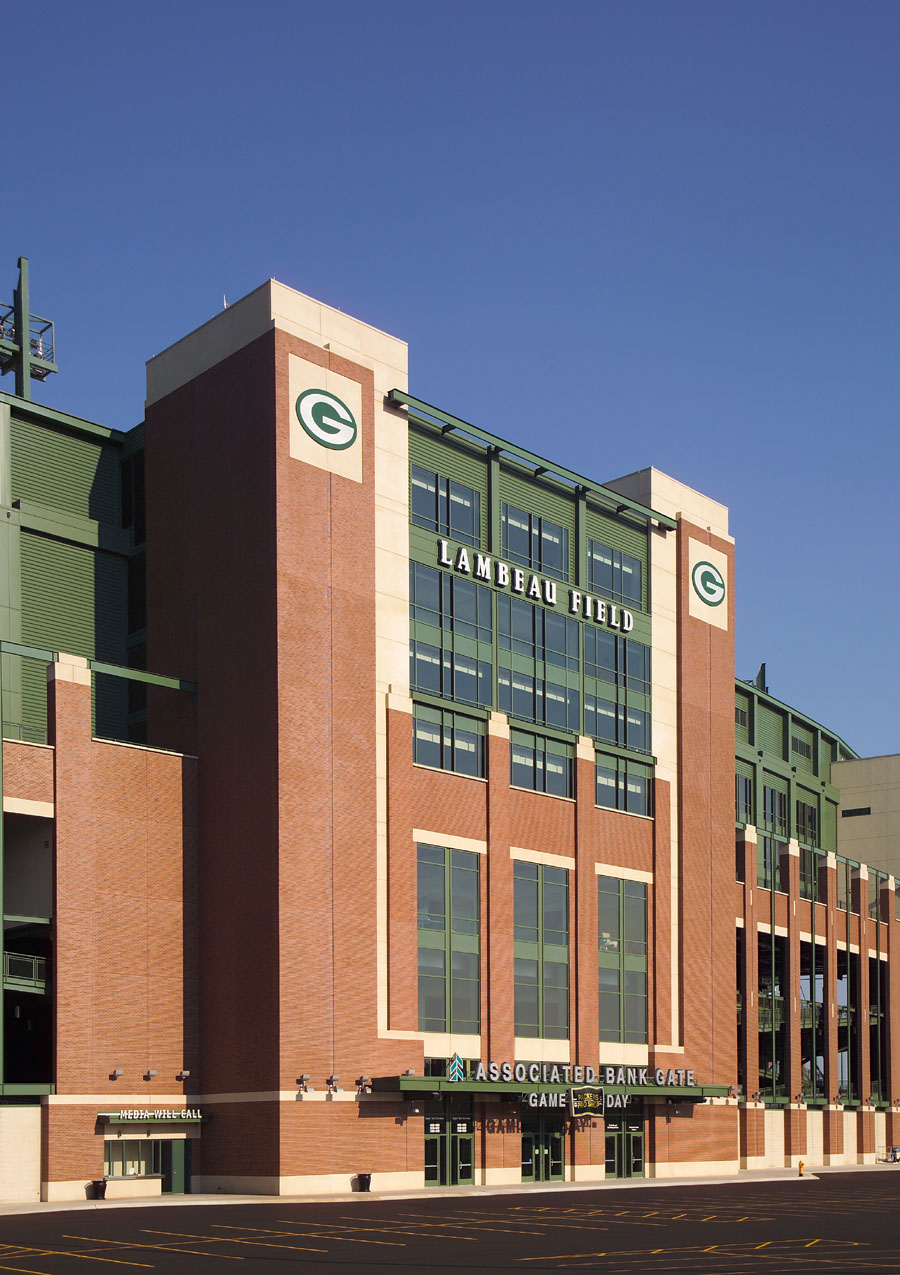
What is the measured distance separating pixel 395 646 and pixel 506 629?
7790 millimetres

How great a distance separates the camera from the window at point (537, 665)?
73.6 metres

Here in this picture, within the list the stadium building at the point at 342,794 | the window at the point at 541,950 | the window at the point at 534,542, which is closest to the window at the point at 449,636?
the stadium building at the point at 342,794

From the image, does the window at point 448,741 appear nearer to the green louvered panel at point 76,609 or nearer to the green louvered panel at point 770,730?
the green louvered panel at point 76,609

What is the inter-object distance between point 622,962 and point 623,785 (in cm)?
872

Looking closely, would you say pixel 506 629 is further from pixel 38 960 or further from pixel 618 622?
pixel 38 960

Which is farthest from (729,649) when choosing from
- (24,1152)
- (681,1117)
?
(24,1152)

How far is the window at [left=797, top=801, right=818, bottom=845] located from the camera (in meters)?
113

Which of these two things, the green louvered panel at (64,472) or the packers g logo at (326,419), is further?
the green louvered panel at (64,472)

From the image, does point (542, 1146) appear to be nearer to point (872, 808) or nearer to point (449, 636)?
point (449, 636)

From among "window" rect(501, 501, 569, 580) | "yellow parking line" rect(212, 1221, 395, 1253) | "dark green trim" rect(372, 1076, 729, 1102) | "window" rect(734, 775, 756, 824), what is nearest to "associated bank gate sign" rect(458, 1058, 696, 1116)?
"dark green trim" rect(372, 1076, 729, 1102)

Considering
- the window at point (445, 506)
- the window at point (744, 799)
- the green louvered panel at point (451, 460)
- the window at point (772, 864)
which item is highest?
the green louvered panel at point (451, 460)

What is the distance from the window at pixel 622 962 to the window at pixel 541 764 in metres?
5.29

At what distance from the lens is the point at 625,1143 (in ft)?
247

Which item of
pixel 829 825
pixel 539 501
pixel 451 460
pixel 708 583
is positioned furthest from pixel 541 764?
pixel 829 825
